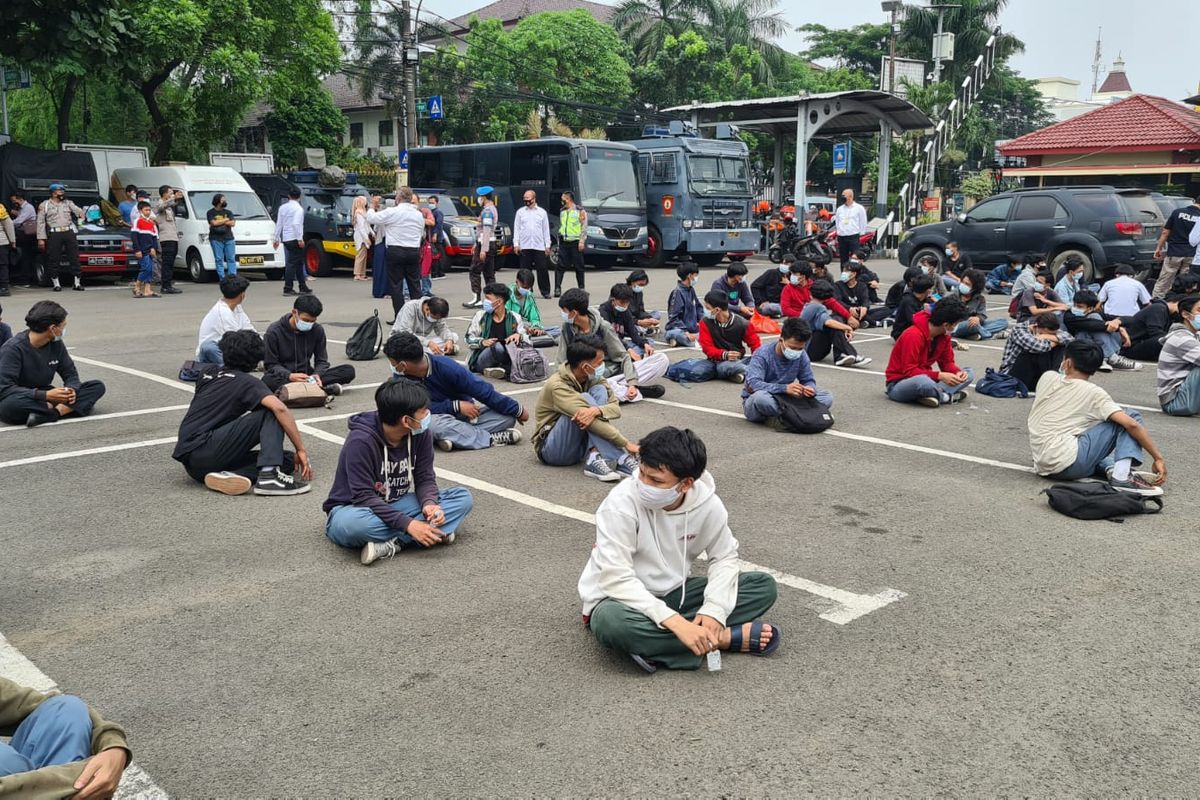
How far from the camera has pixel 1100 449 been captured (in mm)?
7020

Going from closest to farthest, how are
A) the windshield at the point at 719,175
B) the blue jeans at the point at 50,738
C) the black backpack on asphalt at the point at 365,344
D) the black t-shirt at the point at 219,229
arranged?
the blue jeans at the point at 50,738 → the black backpack on asphalt at the point at 365,344 → the black t-shirt at the point at 219,229 → the windshield at the point at 719,175

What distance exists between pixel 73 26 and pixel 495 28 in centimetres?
3095

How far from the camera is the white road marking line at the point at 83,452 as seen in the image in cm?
765

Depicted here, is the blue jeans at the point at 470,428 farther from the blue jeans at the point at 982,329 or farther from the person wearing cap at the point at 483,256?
the person wearing cap at the point at 483,256

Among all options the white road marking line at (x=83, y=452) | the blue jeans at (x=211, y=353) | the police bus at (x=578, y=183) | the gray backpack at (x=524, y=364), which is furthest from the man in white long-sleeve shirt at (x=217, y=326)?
the police bus at (x=578, y=183)

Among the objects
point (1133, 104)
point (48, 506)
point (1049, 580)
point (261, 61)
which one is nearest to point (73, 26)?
point (48, 506)

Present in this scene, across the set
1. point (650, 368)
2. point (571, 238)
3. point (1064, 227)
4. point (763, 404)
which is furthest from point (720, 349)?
point (1064, 227)

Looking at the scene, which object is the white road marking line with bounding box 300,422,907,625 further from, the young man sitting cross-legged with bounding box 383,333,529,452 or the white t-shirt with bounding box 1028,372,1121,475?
the white t-shirt with bounding box 1028,372,1121,475

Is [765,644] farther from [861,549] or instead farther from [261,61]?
[261,61]

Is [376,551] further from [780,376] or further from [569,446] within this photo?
[780,376]

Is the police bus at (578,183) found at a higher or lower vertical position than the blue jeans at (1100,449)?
higher

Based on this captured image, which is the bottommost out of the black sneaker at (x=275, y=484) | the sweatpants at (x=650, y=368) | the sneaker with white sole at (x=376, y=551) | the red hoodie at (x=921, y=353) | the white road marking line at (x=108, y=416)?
the sneaker with white sole at (x=376, y=551)

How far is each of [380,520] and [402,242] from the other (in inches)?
360

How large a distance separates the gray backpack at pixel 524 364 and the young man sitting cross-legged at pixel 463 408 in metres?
2.61
